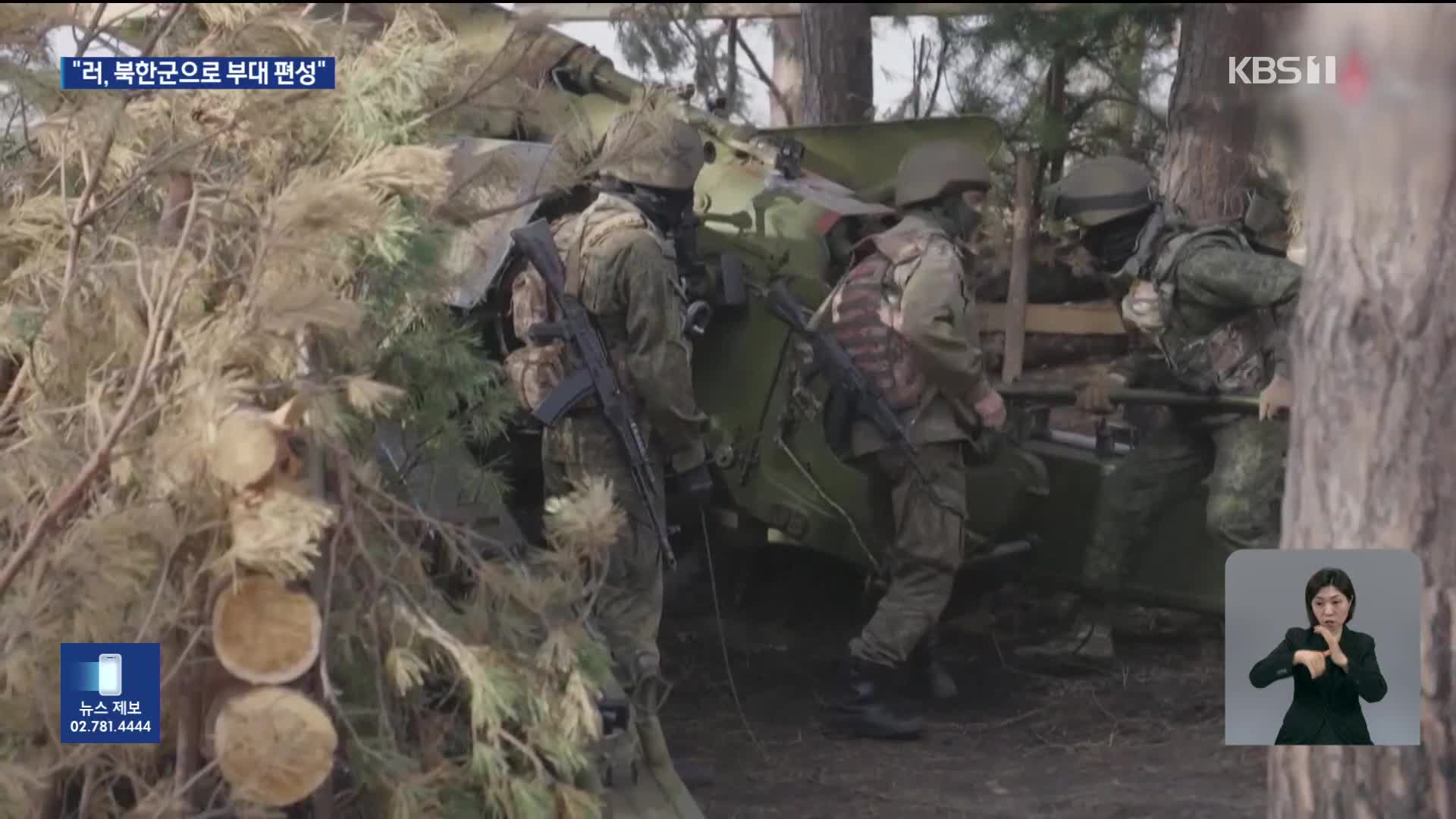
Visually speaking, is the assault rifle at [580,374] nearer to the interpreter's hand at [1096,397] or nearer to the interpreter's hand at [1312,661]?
the interpreter's hand at [1096,397]

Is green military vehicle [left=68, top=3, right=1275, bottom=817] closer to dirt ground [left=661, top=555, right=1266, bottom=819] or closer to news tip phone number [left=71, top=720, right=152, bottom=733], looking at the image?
dirt ground [left=661, top=555, right=1266, bottom=819]

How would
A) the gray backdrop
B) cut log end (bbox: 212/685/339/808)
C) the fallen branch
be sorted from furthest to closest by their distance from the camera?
the fallen branch, cut log end (bbox: 212/685/339/808), the gray backdrop

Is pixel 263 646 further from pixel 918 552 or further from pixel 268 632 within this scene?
pixel 918 552

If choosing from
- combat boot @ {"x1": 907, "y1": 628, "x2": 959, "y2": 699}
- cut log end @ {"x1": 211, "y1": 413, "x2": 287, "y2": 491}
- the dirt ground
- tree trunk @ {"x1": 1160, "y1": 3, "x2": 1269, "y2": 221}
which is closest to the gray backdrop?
tree trunk @ {"x1": 1160, "y1": 3, "x2": 1269, "y2": 221}

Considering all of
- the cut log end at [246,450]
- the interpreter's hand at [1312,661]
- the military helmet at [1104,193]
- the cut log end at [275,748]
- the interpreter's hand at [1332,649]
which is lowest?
the cut log end at [275,748]

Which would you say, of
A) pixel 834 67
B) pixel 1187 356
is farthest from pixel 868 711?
pixel 834 67

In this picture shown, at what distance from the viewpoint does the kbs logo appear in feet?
11.4

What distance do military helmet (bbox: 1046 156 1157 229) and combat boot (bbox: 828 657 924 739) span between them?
1707 mm

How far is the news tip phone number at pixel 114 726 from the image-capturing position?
4133 millimetres

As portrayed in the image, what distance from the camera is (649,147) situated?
6074mm

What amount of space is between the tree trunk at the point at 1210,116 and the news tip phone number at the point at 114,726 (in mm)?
2583

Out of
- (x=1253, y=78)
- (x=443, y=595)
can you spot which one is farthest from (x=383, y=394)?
(x=1253, y=78)

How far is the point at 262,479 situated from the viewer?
13.2 ft
